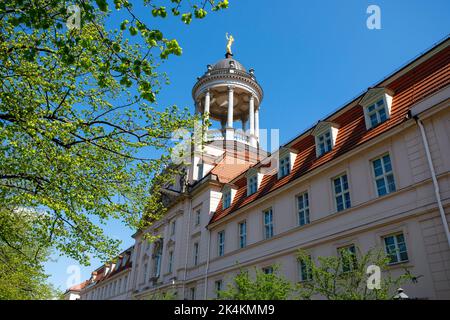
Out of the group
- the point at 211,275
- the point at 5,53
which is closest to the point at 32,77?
the point at 5,53

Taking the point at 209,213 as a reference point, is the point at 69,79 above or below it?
below

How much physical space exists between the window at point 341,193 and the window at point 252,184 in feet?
25.1

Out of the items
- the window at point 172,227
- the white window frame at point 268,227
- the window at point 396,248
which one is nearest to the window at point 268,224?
the white window frame at point 268,227

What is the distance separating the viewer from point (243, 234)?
2394 cm

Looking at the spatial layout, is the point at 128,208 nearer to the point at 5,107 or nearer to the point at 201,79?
the point at 5,107

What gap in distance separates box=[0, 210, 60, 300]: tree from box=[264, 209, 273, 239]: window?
480 inches

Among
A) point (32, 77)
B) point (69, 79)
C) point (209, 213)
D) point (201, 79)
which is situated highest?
point (201, 79)

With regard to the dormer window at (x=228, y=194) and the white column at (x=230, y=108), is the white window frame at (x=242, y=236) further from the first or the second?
the white column at (x=230, y=108)

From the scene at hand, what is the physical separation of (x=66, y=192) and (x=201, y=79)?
3197 centimetres

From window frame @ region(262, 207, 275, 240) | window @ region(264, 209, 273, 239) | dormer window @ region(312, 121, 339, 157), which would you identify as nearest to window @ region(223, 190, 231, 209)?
window frame @ region(262, 207, 275, 240)

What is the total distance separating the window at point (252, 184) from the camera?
80.6ft

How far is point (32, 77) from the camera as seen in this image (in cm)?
1034

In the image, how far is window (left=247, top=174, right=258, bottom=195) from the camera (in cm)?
2458

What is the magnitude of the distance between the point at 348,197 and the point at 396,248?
3.50 m
